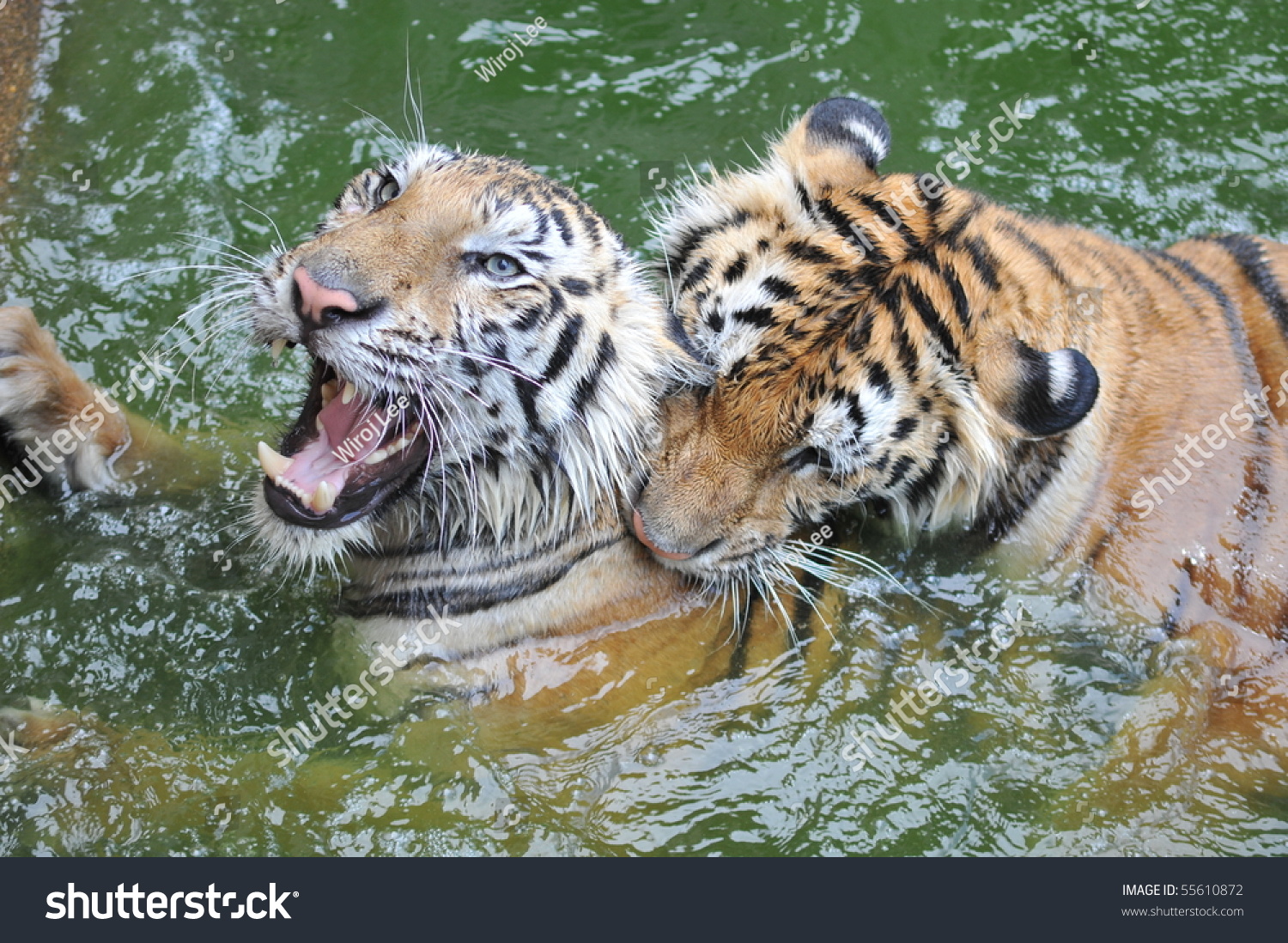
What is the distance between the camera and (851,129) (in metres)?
2.96

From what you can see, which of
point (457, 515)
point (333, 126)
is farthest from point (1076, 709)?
point (333, 126)

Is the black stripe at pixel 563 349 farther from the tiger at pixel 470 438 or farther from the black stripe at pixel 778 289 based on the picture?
the black stripe at pixel 778 289

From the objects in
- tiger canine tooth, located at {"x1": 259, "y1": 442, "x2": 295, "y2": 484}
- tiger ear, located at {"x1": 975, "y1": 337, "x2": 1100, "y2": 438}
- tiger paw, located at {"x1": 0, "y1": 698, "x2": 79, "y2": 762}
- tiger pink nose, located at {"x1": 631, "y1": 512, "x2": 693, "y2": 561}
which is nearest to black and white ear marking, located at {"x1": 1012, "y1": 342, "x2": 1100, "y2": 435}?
tiger ear, located at {"x1": 975, "y1": 337, "x2": 1100, "y2": 438}

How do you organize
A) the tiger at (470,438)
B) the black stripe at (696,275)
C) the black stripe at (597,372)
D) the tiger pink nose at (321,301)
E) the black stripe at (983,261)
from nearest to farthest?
the tiger pink nose at (321,301), the tiger at (470,438), the black stripe at (597,372), the black stripe at (983,261), the black stripe at (696,275)

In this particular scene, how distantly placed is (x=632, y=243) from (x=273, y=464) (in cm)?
208

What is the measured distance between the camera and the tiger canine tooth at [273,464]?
91.3 inches

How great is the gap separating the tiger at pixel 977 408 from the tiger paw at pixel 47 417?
4.63ft

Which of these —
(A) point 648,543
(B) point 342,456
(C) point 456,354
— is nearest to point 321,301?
(C) point 456,354

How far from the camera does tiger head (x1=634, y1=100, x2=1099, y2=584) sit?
254 cm

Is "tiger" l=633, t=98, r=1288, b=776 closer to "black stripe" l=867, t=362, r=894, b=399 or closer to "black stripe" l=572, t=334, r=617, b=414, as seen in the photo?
"black stripe" l=867, t=362, r=894, b=399

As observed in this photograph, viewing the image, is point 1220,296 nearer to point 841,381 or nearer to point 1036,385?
point 1036,385

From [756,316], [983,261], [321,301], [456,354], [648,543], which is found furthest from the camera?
[983,261]

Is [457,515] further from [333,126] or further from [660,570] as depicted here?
[333,126]

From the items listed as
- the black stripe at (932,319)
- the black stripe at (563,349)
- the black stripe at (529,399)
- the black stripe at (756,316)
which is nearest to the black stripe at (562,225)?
the black stripe at (563,349)
